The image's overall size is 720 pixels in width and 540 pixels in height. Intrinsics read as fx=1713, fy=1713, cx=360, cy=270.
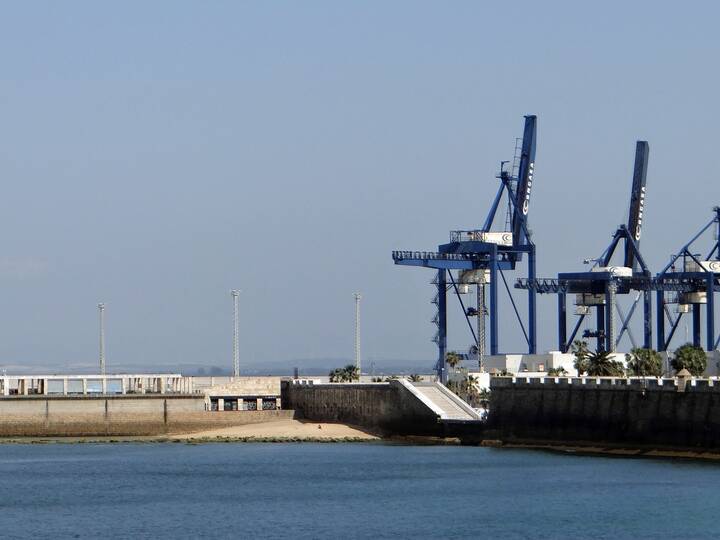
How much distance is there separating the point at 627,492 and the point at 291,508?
1476cm

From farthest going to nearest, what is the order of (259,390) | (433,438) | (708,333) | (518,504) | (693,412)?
(708,333) < (259,390) < (433,438) < (693,412) < (518,504)

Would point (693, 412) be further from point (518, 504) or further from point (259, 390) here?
point (259, 390)

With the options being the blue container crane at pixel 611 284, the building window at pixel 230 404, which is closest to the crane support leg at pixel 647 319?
the blue container crane at pixel 611 284

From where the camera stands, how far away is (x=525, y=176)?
14775cm

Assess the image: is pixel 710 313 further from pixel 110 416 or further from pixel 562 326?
pixel 110 416

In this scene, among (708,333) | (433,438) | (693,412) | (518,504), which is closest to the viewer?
(518,504)

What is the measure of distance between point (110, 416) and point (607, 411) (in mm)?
37960

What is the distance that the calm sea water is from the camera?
66.4 meters

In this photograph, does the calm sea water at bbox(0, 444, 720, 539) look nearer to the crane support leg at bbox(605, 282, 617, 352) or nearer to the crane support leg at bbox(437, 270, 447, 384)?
the crane support leg at bbox(437, 270, 447, 384)

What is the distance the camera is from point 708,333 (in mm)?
150000

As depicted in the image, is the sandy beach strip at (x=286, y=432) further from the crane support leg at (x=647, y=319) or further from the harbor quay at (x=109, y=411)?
the crane support leg at (x=647, y=319)

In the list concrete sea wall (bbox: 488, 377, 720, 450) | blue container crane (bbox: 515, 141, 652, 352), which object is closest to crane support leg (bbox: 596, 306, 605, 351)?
blue container crane (bbox: 515, 141, 652, 352)

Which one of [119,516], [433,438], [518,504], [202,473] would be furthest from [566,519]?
[433,438]

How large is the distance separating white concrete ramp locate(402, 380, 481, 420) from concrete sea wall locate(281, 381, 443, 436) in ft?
1.70
